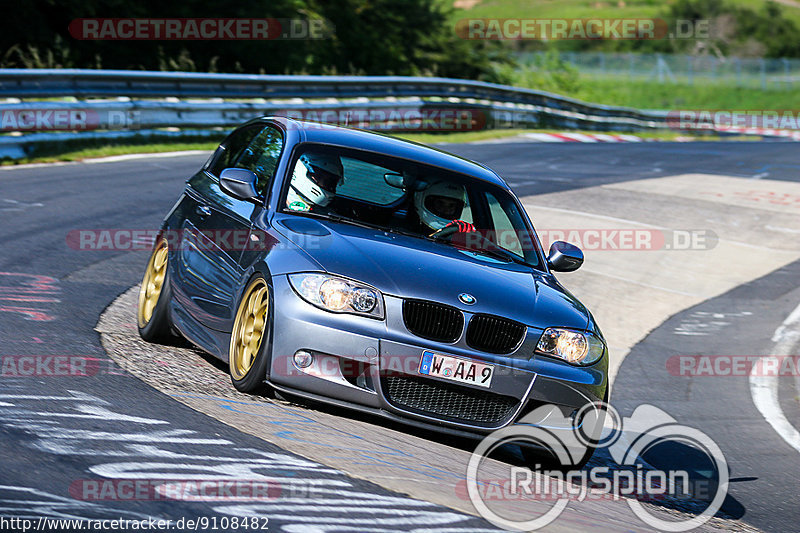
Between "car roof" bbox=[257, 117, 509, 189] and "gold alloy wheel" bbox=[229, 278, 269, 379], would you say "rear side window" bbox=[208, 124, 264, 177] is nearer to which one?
"car roof" bbox=[257, 117, 509, 189]

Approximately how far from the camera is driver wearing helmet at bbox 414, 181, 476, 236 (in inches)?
273

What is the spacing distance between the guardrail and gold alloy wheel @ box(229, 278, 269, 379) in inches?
429

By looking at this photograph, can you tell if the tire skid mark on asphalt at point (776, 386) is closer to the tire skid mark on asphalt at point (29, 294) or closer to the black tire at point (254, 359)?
the black tire at point (254, 359)

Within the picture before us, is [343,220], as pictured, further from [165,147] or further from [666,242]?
A: [165,147]

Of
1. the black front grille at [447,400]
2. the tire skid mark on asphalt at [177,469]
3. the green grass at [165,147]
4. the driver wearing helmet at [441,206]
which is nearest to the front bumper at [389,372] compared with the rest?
the black front grille at [447,400]

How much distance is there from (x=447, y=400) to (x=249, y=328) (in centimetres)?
117

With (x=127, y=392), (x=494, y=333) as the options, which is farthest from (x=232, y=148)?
(x=494, y=333)

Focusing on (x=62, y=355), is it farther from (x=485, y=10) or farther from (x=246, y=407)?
(x=485, y=10)

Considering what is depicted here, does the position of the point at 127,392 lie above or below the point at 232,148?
below

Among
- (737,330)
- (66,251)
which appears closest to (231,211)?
(66,251)

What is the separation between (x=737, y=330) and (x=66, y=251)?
667 cm

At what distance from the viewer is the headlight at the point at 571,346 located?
5973 mm

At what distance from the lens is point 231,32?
30.8m

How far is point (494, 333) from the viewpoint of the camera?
19.2 ft
